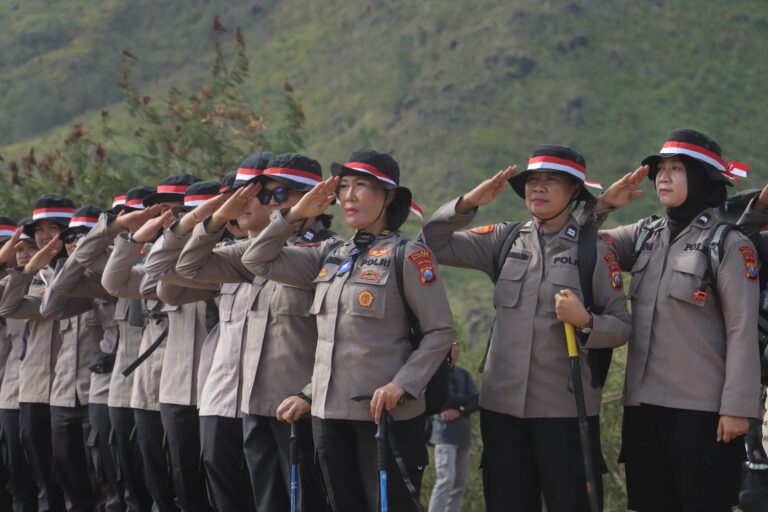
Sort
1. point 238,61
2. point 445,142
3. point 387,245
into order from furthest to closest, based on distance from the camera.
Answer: point 445,142, point 238,61, point 387,245

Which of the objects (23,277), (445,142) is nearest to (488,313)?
(445,142)

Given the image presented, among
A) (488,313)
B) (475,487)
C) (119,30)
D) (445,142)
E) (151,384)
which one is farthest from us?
(119,30)

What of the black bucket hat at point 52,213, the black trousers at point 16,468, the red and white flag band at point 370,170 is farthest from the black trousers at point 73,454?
the red and white flag band at point 370,170

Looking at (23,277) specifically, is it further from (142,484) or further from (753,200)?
(753,200)

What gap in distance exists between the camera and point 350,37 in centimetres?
6538

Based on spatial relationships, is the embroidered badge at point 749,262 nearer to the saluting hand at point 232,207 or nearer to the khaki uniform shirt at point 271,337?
the khaki uniform shirt at point 271,337

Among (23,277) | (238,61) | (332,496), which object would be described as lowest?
(332,496)

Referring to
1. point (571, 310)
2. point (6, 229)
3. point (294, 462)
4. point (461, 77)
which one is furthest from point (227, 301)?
point (461, 77)

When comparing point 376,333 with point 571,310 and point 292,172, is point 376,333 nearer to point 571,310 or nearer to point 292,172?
point 571,310

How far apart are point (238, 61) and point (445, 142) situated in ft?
123

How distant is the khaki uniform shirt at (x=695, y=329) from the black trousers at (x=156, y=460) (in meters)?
3.17

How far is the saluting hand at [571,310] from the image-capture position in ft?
20.1

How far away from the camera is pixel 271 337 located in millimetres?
6953

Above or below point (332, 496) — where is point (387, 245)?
above
